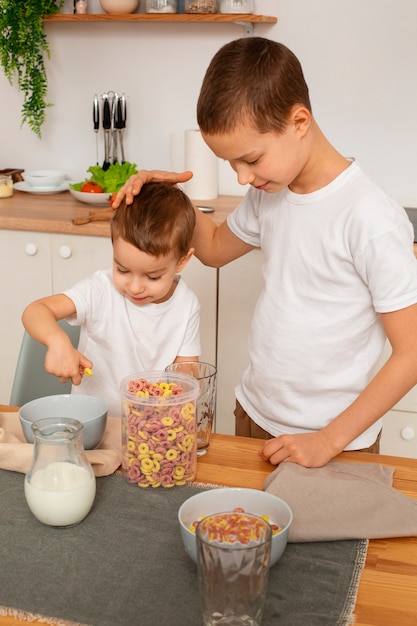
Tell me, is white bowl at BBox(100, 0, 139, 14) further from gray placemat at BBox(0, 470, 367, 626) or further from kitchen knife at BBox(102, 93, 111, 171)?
gray placemat at BBox(0, 470, 367, 626)

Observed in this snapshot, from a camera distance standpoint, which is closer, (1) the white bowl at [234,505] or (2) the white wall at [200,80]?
(1) the white bowl at [234,505]

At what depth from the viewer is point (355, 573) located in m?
0.94

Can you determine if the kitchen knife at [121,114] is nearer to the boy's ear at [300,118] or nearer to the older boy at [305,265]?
the older boy at [305,265]

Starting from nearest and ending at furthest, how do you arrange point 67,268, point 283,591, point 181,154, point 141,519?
1. point 283,591
2. point 141,519
3. point 67,268
4. point 181,154

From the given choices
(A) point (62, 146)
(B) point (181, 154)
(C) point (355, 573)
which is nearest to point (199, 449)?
(C) point (355, 573)

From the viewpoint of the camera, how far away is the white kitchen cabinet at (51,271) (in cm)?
243

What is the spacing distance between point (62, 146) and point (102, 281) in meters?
1.61

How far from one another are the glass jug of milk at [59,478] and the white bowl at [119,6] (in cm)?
198

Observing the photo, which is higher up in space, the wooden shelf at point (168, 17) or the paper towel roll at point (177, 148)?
the wooden shelf at point (168, 17)

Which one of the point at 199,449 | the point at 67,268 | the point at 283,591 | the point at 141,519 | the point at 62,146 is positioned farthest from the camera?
the point at 62,146

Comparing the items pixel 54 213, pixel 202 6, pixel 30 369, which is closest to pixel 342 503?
pixel 30 369

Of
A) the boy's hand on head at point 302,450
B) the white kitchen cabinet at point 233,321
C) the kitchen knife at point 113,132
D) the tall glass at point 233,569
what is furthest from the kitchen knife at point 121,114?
the tall glass at point 233,569

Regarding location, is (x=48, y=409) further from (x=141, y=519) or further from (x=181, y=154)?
(x=181, y=154)

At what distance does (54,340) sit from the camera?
124cm
